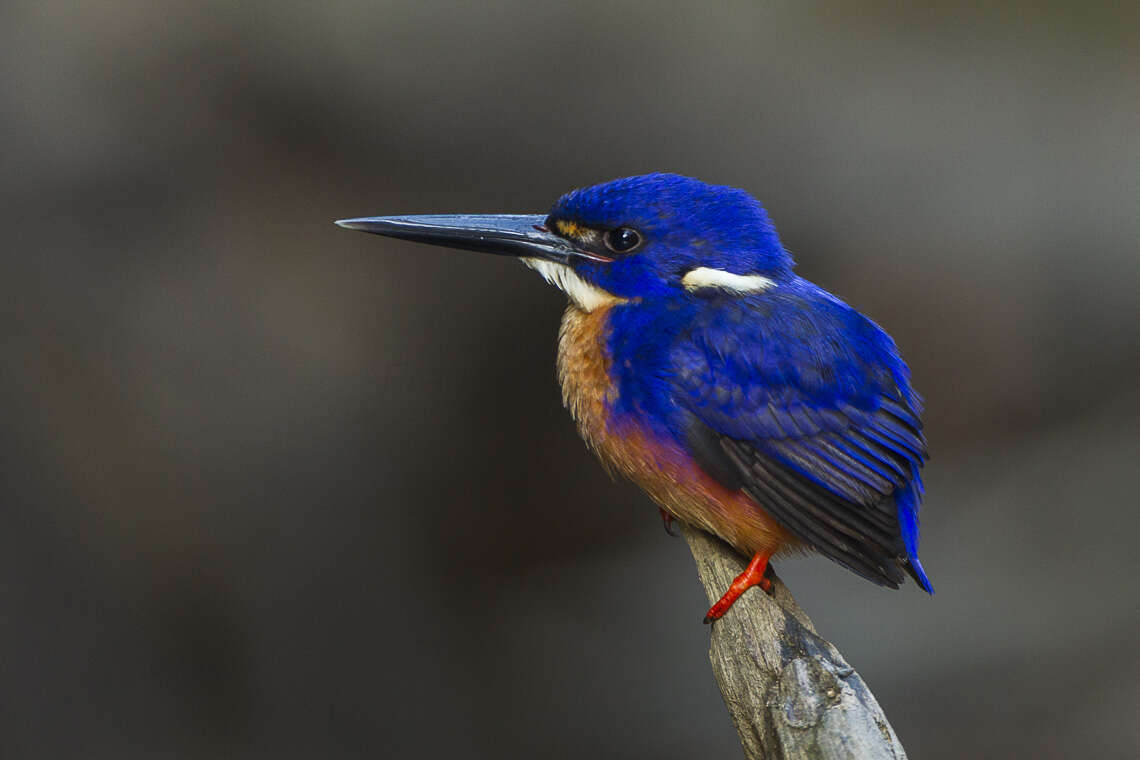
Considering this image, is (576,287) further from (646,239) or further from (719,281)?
(719,281)

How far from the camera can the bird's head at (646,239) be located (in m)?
2.33

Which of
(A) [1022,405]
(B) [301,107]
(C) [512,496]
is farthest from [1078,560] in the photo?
(B) [301,107]

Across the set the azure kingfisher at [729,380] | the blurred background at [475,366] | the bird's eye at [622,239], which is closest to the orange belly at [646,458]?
the azure kingfisher at [729,380]

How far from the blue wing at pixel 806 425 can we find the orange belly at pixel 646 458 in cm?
A: 4

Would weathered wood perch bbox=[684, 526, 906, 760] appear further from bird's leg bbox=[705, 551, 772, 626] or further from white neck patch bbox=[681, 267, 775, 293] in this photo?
white neck patch bbox=[681, 267, 775, 293]

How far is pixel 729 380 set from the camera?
7.36ft

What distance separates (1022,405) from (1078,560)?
55cm

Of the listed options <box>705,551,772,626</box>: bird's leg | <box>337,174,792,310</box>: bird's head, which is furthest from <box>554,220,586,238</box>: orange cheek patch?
<box>705,551,772,626</box>: bird's leg

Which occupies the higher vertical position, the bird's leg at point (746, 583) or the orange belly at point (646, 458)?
the orange belly at point (646, 458)

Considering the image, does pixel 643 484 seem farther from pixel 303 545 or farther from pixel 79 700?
pixel 79 700

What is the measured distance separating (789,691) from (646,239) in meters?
0.91

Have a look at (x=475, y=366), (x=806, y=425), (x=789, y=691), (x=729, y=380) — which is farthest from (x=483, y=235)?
(x=475, y=366)

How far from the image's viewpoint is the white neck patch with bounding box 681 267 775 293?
2.35 meters

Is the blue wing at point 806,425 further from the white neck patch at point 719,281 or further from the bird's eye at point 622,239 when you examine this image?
the bird's eye at point 622,239
